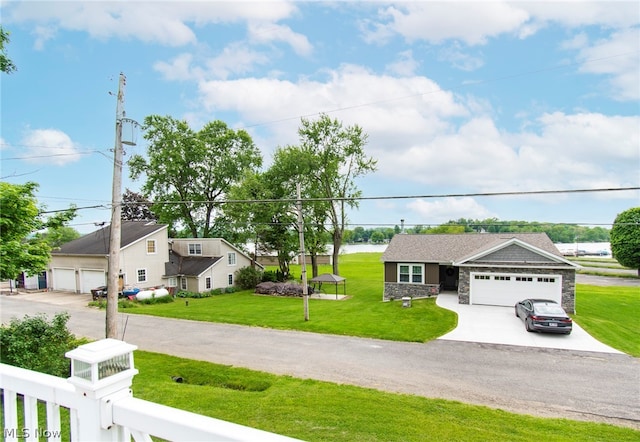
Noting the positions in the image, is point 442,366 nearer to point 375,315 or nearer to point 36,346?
point 375,315

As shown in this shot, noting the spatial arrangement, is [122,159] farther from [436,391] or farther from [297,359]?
[436,391]

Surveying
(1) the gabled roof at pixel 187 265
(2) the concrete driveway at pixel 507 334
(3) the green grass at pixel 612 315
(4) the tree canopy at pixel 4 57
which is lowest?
(3) the green grass at pixel 612 315

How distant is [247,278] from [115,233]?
937 inches

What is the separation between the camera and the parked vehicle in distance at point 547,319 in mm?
15047

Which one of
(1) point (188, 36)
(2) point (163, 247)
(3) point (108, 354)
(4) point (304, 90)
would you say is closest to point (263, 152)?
(2) point (163, 247)

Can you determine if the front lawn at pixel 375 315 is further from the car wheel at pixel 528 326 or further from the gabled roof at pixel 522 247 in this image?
the gabled roof at pixel 522 247

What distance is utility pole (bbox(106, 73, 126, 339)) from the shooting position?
404 inches

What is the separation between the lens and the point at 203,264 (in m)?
31.8

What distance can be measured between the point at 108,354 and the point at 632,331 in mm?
22030

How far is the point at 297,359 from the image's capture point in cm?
1212

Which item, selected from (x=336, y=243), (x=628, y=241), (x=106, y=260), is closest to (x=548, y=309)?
(x=336, y=243)

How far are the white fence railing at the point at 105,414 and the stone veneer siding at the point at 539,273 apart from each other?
21934 millimetres

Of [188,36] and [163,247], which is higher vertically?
[188,36]

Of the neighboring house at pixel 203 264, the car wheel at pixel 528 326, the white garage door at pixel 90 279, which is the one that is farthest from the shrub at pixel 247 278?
the car wheel at pixel 528 326
